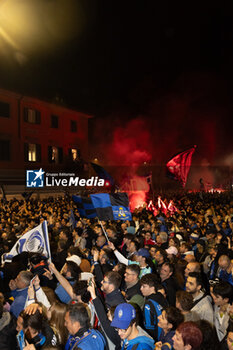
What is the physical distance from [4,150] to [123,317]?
26.9m

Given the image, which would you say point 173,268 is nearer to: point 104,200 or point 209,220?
point 104,200

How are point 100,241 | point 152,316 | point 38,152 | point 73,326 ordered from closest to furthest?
point 73,326, point 152,316, point 100,241, point 38,152

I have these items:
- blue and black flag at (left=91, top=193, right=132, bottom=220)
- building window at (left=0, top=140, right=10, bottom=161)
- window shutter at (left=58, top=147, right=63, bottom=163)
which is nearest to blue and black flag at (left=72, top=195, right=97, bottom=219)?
blue and black flag at (left=91, top=193, right=132, bottom=220)

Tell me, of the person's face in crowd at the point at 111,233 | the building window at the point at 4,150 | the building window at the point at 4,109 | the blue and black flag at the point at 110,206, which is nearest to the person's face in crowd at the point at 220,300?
the blue and black flag at the point at 110,206

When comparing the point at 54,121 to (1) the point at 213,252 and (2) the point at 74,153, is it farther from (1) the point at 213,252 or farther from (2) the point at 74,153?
(1) the point at 213,252

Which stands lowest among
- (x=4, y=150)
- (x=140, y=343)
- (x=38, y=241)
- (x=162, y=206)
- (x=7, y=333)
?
(x=7, y=333)

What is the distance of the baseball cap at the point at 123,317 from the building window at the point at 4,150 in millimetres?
26505

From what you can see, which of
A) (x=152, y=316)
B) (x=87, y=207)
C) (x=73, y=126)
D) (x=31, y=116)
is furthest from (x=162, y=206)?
(x=73, y=126)

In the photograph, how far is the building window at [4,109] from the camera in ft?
89.6

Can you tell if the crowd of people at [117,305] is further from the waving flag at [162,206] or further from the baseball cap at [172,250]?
the waving flag at [162,206]

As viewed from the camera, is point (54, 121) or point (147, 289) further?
point (54, 121)

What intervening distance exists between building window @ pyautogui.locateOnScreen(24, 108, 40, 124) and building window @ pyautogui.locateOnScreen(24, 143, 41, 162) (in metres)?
→ 2.22

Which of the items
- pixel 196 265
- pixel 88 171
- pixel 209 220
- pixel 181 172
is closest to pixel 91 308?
pixel 196 265

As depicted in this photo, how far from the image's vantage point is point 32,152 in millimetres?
30125
